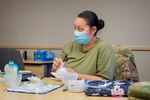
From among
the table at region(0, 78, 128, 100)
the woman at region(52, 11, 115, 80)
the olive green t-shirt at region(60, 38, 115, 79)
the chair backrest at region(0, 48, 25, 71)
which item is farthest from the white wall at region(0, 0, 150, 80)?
the table at region(0, 78, 128, 100)

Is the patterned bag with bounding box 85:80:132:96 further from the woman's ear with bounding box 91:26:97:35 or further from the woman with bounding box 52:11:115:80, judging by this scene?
the woman's ear with bounding box 91:26:97:35

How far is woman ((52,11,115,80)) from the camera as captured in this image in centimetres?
204

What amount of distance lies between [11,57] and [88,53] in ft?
2.19

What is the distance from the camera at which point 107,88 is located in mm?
1396

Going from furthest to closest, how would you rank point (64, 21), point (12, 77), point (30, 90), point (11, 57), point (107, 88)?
point (64, 21) < point (11, 57) < point (12, 77) < point (30, 90) < point (107, 88)

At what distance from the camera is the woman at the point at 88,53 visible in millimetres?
2043

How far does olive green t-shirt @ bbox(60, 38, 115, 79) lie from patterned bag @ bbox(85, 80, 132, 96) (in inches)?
22.0

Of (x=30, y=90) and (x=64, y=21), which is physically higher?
(x=64, y=21)

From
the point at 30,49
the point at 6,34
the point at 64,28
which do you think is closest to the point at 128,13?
the point at 64,28

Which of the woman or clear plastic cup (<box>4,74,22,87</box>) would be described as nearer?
clear plastic cup (<box>4,74,22,87</box>)

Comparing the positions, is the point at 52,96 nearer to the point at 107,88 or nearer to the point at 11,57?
the point at 107,88

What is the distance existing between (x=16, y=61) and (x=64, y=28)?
2083mm

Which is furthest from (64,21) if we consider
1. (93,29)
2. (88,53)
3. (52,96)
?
(52,96)

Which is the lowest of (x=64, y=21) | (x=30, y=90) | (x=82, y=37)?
(x=30, y=90)
